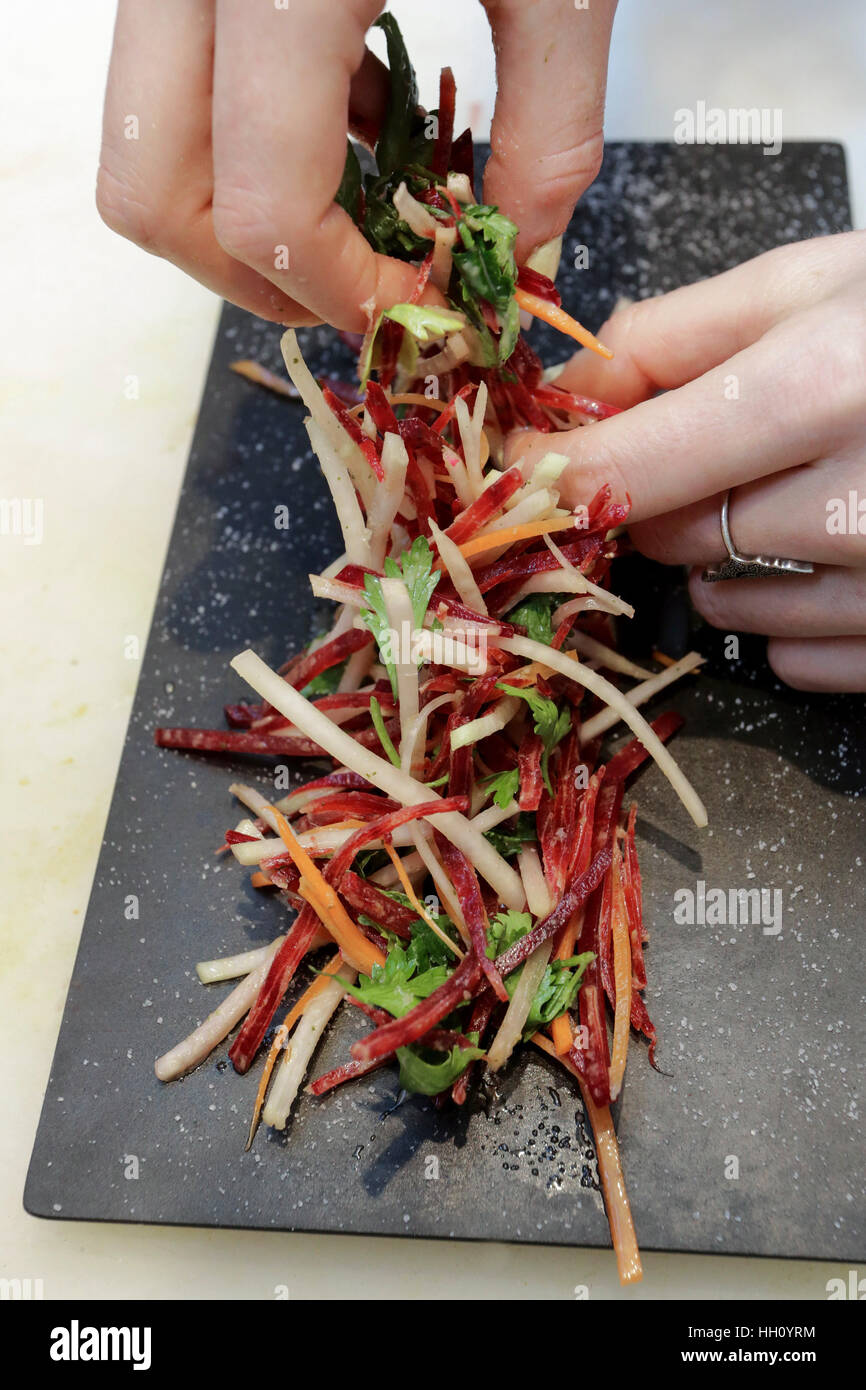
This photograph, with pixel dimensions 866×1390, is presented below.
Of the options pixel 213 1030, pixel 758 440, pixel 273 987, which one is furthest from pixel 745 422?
pixel 213 1030

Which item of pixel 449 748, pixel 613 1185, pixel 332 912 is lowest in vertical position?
pixel 613 1185

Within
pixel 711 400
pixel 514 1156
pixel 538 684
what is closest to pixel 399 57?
pixel 711 400

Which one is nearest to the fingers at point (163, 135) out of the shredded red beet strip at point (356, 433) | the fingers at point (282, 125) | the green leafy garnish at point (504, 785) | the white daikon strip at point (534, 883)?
the fingers at point (282, 125)

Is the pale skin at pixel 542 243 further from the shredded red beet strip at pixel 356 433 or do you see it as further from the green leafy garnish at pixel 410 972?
the green leafy garnish at pixel 410 972

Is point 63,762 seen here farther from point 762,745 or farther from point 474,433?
point 762,745

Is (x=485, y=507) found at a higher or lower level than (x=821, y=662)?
higher

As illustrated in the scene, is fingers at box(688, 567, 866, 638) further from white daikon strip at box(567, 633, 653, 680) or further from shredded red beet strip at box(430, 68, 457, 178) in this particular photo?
shredded red beet strip at box(430, 68, 457, 178)

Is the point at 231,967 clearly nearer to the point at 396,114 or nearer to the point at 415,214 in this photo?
the point at 415,214
